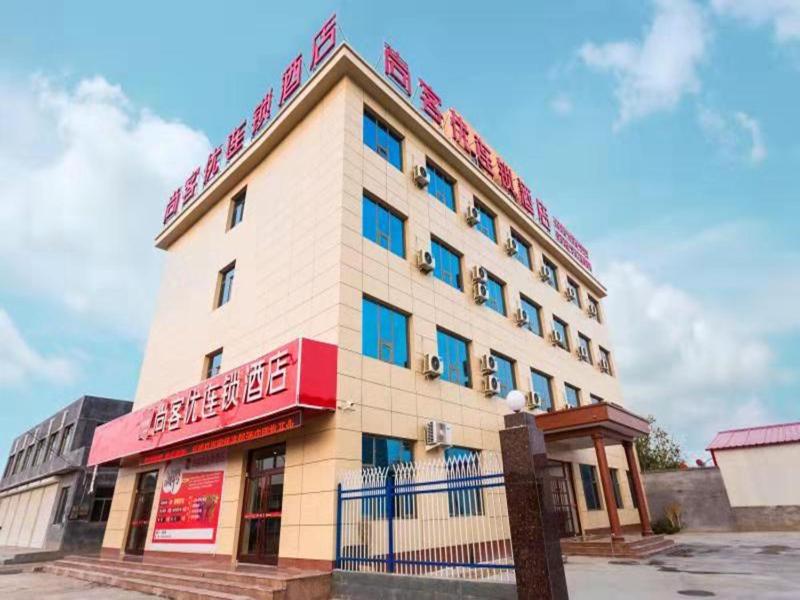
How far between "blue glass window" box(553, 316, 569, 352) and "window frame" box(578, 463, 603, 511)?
459 centimetres

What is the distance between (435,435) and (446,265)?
5.23 meters

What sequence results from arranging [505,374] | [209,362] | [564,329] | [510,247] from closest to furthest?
[209,362]
[505,374]
[510,247]
[564,329]

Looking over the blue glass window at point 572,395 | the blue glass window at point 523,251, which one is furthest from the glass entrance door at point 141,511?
the blue glass window at point 523,251

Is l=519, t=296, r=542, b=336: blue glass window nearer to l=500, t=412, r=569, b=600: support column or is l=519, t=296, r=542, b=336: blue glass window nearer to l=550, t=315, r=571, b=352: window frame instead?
l=550, t=315, r=571, b=352: window frame

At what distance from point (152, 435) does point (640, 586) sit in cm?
1106

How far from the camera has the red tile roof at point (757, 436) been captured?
57.9ft

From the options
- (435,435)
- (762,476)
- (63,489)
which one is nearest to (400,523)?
(435,435)

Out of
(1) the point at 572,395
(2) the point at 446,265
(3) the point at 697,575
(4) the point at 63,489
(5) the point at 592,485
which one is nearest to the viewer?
(3) the point at 697,575

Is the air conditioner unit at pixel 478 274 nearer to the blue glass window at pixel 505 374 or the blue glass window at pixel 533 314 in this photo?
the blue glass window at pixel 505 374

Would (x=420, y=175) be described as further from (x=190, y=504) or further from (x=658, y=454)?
(x=658, y=454)

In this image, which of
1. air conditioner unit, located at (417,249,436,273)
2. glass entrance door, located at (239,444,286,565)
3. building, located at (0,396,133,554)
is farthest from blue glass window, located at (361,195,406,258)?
building, located at (0,396,133,554)

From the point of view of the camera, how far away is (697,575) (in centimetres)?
814

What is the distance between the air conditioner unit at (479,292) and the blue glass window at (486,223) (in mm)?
2764

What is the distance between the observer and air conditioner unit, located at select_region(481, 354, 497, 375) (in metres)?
13.0
